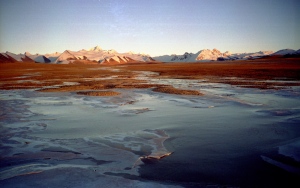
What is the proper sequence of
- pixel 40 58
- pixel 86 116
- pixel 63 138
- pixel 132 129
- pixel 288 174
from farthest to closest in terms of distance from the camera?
pixel 40 58 → pixel 86 116 → pixel 132 129 → pixel 63 138 → pixel 288 174

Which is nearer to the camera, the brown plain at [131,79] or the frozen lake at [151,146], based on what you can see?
the frozen lake at [151,146]

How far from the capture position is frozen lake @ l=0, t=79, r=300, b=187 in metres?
→ 3.90

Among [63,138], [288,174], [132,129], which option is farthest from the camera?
[132,129]

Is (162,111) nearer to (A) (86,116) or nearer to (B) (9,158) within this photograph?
(A) (86,116)

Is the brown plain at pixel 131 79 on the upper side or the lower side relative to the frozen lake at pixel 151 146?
upper

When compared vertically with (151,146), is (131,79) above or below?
above

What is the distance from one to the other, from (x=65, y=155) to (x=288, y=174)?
431cm

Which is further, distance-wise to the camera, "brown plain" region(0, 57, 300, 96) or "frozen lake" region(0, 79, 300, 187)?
"brown plain" region(0, 57, 300, 96)

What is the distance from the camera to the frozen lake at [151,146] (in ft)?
12.8

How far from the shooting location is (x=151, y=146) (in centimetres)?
544

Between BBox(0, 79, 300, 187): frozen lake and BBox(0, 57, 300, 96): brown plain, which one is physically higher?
BBox(0, 57, 300, 96): brown plain

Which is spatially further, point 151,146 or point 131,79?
point 131,79

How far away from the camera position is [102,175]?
4.02 m

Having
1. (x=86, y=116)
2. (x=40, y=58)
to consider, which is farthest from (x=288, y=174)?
(x=40, y=58)
